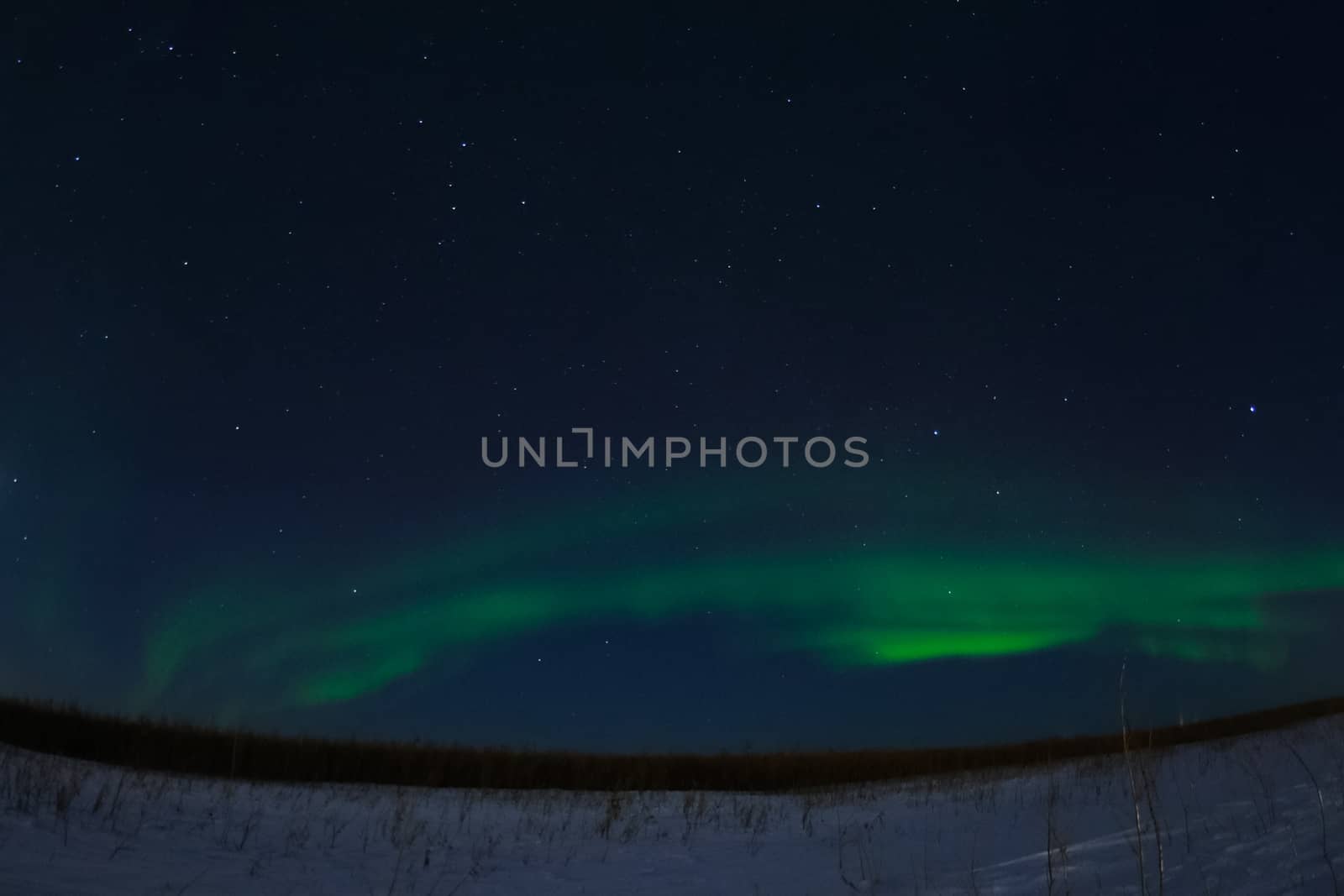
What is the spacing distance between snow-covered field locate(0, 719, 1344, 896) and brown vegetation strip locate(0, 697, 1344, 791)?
3.26m

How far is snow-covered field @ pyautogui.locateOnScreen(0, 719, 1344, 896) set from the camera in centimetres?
660

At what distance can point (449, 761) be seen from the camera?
1848 centimetres

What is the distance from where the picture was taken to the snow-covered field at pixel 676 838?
260 inches

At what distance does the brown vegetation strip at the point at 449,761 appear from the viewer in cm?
1552

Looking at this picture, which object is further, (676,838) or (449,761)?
Answer: (449,761)

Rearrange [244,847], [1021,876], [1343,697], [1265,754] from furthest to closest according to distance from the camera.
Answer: [1343,697]
[1265,754]
[244,847]
[1021,876]

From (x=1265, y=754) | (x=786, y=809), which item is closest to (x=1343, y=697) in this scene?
(x=1265, y=754)

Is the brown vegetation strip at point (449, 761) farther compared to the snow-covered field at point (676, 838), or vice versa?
the brown vegetation strip at point (449, 761)

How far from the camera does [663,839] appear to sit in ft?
30.2

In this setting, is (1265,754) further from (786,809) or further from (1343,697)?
(1343,697)

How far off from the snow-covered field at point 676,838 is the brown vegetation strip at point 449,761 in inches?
128

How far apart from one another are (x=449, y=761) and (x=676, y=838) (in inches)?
408

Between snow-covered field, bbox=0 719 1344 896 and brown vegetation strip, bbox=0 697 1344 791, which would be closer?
snow-covered field, bbox=0 719 1344 896

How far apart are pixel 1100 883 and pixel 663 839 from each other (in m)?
4.22
